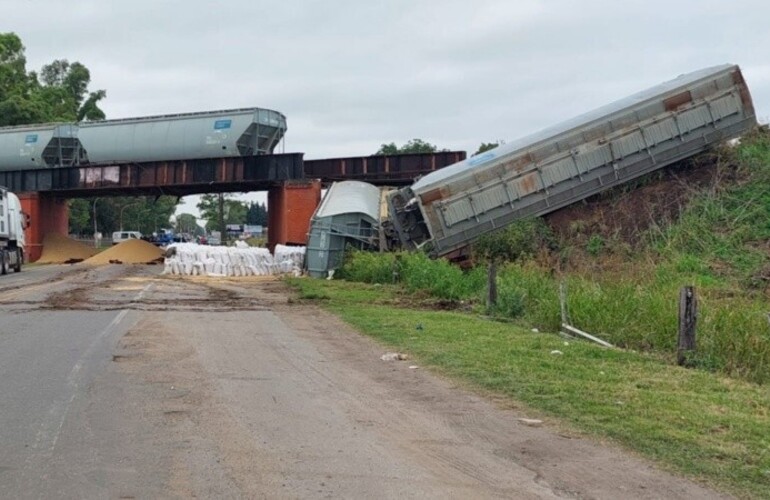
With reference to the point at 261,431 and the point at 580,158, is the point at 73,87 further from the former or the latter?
the point at 261,431

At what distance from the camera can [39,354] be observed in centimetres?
1097

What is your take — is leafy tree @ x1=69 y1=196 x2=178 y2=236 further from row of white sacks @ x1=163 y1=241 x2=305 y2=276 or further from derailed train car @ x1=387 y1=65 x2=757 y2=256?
derailed train car @ x1=387 y1=65 x2=757 y2=256

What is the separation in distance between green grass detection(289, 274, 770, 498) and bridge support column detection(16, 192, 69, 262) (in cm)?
3851

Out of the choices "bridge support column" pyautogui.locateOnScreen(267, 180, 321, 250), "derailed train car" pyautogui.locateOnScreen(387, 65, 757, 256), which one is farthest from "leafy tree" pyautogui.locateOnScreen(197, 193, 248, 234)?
"derailed train car" pyautogui.locateOnScreen(387, 65, 757, 256)

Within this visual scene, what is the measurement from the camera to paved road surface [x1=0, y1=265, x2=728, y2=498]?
5473mm

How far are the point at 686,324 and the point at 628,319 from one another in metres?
2.29

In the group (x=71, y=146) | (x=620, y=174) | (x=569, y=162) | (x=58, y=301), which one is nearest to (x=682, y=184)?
(x=620, y=174)

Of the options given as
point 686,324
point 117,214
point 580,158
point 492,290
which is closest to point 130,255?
point 580,158

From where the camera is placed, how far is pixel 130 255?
46.7 meters

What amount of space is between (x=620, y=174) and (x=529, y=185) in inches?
127

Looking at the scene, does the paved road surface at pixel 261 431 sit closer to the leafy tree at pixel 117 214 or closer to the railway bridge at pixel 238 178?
the railway bridge at pixel 238 178

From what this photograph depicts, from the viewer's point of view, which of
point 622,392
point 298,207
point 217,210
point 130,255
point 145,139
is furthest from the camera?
point 217,210

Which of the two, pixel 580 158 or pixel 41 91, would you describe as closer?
pixel 580 158

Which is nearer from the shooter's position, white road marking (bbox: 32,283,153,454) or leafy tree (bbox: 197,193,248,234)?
white road marking (bbox: 32,283,153,454)
